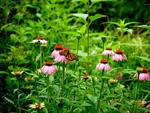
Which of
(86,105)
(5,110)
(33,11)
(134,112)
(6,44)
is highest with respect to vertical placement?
(33,11)

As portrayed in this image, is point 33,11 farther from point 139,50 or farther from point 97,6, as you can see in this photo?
point 139,50

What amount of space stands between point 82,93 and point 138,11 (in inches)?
229

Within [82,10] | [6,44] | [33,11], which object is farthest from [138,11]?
[6,44]

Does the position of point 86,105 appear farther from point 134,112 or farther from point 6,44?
point 6,44

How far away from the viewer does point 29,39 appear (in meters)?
2.94

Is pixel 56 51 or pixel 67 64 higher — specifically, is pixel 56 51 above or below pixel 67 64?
above

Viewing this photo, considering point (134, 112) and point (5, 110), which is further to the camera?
point (5, 110)

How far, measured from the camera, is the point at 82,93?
1.72 m

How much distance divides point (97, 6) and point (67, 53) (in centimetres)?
439

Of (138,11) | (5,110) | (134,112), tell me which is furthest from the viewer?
(138,11)

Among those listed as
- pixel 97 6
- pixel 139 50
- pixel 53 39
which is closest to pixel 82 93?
pixel 53 39

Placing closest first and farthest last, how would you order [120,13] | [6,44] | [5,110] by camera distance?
[5,110] → [6,44] → [120,13]

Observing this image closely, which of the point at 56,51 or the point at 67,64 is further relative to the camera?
the point at 67,64

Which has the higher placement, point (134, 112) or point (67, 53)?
point (67, 53)
